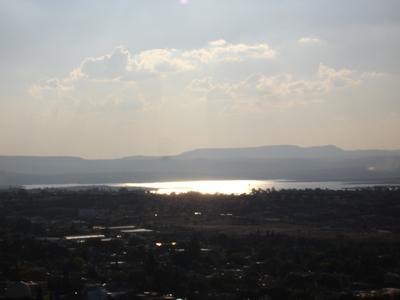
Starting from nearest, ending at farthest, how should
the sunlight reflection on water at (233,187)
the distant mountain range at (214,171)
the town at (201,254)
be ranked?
Result: the town at (201,254) < the sunlight reflection on water at (233,187) < the distant mountain range at (214,171)

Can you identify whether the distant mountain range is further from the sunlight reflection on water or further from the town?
the town

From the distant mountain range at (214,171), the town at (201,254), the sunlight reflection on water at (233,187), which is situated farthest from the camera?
the distant mountain range at (214,171)

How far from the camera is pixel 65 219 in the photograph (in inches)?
1626

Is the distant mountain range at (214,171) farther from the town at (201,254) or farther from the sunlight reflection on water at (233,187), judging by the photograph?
the town at (201,254)

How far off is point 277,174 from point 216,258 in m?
140

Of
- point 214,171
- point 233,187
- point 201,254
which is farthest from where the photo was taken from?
point 214,171

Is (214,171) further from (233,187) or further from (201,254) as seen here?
(201,254)

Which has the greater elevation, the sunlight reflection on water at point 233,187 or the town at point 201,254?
the sunlight reflection on water at point 233,187

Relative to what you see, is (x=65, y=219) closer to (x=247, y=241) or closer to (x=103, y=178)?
(x=247, y=241)

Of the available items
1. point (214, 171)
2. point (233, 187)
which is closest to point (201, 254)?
point (233, 187)

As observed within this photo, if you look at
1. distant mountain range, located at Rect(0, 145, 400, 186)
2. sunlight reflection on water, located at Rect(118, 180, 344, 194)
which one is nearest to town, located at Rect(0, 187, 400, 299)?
sunlight reflection on water, located at Rect(118, 180, 344, 194)

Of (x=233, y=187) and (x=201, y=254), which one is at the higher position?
(x=233, y=187)

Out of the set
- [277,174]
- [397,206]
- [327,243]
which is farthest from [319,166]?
[327,243]

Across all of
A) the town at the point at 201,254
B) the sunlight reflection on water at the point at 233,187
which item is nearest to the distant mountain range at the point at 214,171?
the sunlight reflection on water at the point at 233,187
